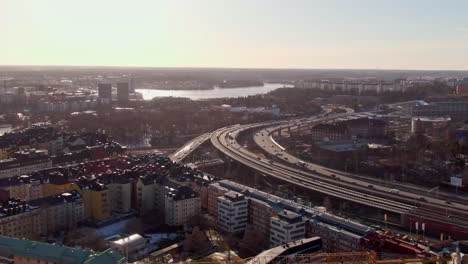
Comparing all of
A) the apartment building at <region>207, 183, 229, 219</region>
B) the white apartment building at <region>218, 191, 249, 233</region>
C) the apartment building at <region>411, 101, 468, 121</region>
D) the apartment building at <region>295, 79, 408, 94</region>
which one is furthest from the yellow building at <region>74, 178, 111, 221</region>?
the apartment building at <region>295, 79, 408, 94</region>

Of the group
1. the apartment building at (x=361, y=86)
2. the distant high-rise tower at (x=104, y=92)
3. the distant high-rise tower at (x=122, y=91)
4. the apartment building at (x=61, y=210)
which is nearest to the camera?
the apartment building at (x=61, y=210)

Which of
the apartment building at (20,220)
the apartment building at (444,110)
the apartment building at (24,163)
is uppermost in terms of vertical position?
the apartment building at (444,110)

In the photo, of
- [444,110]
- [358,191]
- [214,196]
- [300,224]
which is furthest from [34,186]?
[444,110]

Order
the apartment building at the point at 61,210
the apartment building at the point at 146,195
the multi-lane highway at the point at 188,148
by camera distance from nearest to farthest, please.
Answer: the apartment building at the point at 61,210
the apartment building at the point at 146,195
the multi-lane highway at the point at 188,148

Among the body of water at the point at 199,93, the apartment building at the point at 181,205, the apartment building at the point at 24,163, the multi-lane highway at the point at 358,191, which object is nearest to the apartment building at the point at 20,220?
the apartment building at the point at 181,205

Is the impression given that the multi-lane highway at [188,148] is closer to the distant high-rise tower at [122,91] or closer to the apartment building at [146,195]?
the apartment building at [146,195]

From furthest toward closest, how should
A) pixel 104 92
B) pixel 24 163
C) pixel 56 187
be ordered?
pixel 104 92 → pixel 24 163 → pixel 56 187

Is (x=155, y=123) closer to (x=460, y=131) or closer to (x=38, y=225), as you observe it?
(x=460, y=131)

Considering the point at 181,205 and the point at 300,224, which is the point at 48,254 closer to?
the point at 181,205
